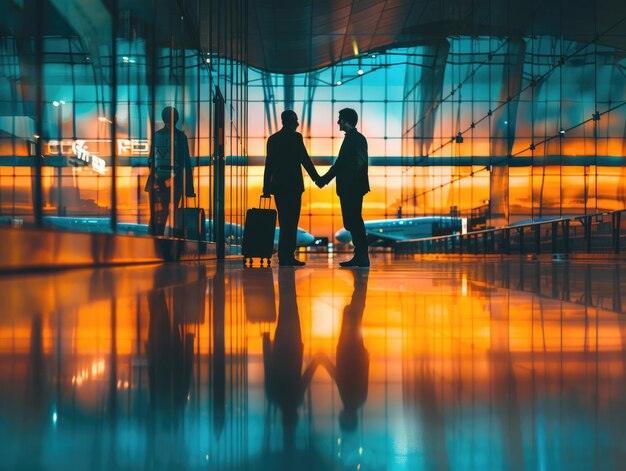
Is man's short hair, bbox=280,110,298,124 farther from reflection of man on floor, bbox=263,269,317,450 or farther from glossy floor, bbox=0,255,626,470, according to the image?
reflection of man on floor, bbox=263,269,317,450

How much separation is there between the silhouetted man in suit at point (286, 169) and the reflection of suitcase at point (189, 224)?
50.1 inches

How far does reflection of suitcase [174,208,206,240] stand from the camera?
8.59 m

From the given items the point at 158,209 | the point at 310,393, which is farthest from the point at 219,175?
the point at 310,393

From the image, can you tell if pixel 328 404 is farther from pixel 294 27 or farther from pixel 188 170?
pixel 294 27

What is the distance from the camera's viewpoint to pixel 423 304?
240 centimetres

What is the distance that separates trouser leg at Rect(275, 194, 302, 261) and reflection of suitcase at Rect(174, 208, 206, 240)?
1275 millimetres

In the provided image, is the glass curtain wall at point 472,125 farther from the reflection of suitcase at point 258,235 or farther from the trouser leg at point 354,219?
the trouser leg at point 354,219

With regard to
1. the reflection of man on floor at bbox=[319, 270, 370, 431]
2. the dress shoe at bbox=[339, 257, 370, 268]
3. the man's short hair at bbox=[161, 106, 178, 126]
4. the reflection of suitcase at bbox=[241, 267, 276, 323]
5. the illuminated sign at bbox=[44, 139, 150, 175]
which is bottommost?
the dress shoe at bbox=[339, 257, 370, 268]

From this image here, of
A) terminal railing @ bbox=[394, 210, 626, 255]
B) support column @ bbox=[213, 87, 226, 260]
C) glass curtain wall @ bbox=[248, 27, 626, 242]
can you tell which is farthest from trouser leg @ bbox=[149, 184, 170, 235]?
glass curtain wall @ bbox=[248, 27, 626, 242]

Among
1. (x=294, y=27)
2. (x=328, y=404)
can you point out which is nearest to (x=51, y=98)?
(x=328, y=404)

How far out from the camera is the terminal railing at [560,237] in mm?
12797

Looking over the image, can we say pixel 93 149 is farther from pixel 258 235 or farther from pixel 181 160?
pixel 258 235

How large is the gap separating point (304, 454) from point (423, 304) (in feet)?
6.01

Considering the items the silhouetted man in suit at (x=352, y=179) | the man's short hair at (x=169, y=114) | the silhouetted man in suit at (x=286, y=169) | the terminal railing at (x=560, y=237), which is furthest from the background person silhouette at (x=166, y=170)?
the terminal railing at (x=560, y=237)
